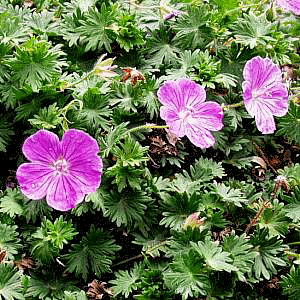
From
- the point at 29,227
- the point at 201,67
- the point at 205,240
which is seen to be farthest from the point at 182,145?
the point at 29,227

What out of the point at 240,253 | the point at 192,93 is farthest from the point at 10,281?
the point at 192,93

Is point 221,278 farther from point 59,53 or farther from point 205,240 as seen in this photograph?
point 59,53

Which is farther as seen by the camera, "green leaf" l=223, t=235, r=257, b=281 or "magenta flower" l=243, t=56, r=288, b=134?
"magenta flower" l=243, t=56, r=288, b=134

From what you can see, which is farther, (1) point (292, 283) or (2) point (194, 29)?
(2) point (194, 29)

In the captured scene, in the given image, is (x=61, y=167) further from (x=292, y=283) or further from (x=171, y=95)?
(x=292, y=283)

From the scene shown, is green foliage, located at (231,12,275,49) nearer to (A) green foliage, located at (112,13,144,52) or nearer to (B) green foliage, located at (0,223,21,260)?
(A) green foliage, located at (112,13,144,52)

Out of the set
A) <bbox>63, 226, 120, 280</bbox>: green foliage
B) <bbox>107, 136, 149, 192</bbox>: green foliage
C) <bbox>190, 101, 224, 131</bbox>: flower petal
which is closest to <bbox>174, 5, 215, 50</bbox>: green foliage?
<bbox>190, 101, 224, 131</bbox>: flower petal
